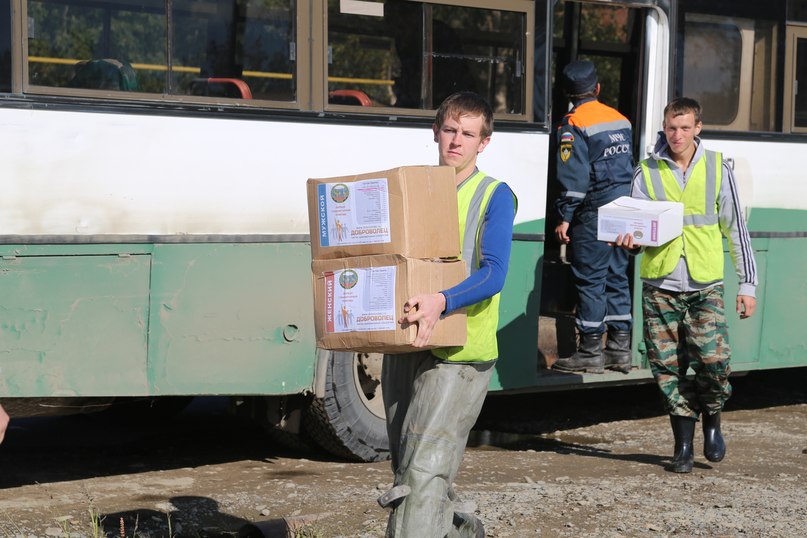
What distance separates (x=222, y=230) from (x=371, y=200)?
2.31 meters

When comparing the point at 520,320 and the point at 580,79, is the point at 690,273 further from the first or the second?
the point at 580,79

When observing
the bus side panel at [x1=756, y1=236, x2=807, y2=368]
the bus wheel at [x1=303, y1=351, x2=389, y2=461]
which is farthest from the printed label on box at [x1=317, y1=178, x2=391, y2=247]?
the bus side panel at [x1=756, y1=236, x2=807, y2=368]

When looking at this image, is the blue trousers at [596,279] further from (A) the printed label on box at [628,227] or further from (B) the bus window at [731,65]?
(B) the bus window at [731,65]

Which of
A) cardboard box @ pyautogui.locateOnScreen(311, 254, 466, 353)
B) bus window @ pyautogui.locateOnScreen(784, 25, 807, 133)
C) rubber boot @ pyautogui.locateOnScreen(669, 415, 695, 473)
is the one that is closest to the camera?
cardboard box @ pyautogui.locateOnScreen(311, 254, 466, 353)

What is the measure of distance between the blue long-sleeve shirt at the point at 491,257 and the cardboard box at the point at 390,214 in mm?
110

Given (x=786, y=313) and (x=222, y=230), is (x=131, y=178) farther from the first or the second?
(x=786, y=313)

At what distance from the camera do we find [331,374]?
22.9 feet

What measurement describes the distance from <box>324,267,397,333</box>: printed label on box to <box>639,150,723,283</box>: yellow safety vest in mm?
3100

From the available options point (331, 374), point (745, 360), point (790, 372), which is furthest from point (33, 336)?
point (790, 372)

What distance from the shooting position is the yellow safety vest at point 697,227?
688 cm

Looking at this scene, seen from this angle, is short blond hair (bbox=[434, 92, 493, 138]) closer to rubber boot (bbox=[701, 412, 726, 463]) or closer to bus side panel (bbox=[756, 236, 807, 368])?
rubber boot (bbox=[701, 412, 726, 463])

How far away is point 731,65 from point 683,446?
2.62 m

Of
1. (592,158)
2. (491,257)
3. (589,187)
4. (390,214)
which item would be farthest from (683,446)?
(390,214)

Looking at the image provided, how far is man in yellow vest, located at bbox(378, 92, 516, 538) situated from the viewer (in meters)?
4.26
